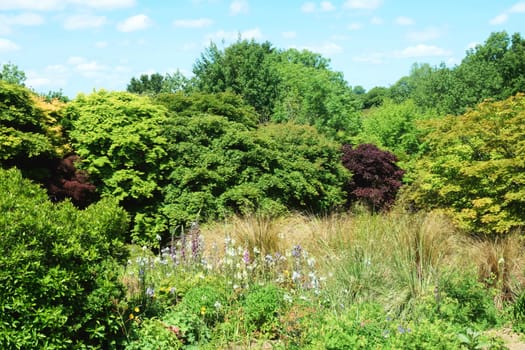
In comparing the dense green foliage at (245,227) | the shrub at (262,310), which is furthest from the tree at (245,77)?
the shrub at (262,310)

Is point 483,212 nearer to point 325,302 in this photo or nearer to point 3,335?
point 325,302

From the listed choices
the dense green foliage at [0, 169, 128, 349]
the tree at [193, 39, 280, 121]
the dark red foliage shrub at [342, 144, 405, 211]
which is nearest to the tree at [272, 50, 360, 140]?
the tree at [193, 39, 280, 121]

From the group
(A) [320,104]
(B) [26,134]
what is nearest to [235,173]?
(B) [26,134]

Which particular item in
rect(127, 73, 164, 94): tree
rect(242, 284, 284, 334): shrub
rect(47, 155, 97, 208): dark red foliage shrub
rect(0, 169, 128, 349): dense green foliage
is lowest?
rect(242, 284, 284, 334): shrub

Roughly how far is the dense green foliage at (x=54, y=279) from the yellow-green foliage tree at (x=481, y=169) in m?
7.43

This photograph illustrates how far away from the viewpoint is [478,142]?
10.9 meters

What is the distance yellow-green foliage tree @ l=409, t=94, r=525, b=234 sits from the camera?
969 centimetres

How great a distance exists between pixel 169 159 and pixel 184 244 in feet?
15.8

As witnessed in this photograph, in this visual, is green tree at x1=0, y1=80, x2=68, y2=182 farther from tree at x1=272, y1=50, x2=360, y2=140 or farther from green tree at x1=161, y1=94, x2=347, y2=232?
tree at x1=272, y1=50, x2=360, y2=140

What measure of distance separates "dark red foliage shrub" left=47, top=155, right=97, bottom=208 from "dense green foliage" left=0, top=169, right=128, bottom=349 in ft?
18.5

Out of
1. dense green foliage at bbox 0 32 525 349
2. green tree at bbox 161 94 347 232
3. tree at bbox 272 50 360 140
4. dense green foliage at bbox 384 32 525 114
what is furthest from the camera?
dense green foliage at bbox 384 32 525 114

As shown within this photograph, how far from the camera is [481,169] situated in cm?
985

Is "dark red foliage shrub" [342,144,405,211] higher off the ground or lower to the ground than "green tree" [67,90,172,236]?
lower

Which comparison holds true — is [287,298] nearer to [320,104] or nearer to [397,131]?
[397,131]
